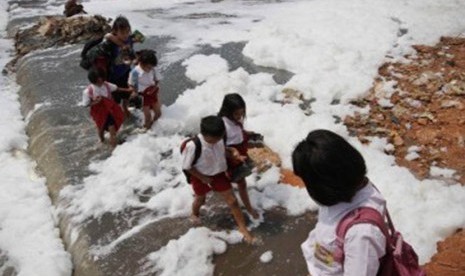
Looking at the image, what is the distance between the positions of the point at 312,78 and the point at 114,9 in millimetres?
7985

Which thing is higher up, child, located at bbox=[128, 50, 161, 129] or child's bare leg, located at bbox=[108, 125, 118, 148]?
child, located at bbox=[128, 50, 161, 129]

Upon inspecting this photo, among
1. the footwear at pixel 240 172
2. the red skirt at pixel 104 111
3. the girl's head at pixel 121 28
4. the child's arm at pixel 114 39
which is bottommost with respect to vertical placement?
the red skirt at pixel 104 111

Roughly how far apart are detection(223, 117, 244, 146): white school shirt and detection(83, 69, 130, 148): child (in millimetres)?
1904

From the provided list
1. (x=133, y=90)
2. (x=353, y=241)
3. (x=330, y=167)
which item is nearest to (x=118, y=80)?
(x=133, y=90)

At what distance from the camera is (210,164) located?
12.3ft

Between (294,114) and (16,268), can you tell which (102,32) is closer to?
(294,114)

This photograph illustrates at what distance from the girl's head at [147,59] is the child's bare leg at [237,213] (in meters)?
2.01

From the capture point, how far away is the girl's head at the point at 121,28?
18.0 feet

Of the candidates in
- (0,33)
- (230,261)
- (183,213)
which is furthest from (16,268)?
(0,33)

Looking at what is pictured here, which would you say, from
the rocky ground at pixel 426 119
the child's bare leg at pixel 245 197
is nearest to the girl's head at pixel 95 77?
the child's bare leg at pixel 245 197

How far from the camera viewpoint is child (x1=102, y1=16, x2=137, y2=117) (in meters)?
5.56

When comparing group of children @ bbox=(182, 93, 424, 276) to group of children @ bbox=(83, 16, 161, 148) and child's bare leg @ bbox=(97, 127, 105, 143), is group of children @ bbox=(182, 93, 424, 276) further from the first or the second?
child's bare leg @ bbox=(97, 127, 105, 143)

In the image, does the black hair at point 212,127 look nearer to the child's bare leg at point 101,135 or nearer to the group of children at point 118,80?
the group of children at point 118,80

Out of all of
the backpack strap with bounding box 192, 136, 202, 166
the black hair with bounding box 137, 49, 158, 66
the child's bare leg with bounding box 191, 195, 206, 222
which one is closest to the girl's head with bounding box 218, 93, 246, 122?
the backpack strap with bounding box 192, 136, 202, 166
